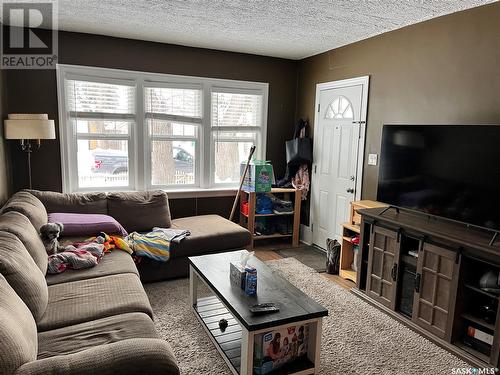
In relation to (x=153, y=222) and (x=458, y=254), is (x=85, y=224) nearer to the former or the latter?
(x=153, y=222)

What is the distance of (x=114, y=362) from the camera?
146 centimetres

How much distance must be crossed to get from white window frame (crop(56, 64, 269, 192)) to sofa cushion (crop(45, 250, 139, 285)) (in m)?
1.54

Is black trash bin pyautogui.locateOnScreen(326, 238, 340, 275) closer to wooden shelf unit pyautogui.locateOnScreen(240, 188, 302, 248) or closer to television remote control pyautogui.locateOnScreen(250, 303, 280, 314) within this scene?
wooden shelf unit pyautogui.locateOnScreen(240, 188, 302, 248)

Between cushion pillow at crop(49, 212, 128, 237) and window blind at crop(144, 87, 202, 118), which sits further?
window blind at crop(144, 87, 202, 118)

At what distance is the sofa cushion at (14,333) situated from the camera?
1351 millimetres

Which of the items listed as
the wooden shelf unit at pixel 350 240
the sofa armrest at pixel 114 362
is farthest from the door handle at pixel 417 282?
the sofa armrest at pixel 114 362

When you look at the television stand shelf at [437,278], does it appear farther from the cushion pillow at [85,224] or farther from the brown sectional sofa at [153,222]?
the cushion pillow at [85,224]

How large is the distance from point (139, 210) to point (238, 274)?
1.80 m

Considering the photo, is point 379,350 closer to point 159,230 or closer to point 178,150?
point 159,230

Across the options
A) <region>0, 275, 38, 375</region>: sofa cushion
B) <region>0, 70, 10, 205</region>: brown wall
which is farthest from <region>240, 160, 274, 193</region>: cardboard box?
<region>0, 275, 38, 375</region>: sofa cushion

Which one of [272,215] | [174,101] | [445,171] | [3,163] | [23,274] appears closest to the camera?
[23,274]

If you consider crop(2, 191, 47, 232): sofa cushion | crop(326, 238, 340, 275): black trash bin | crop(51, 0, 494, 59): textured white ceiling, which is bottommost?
crop(326, 238, 340, 275): black trash bin

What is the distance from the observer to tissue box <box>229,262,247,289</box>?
2.41 meters

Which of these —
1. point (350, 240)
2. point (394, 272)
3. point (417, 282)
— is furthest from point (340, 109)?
point (417, 282)
